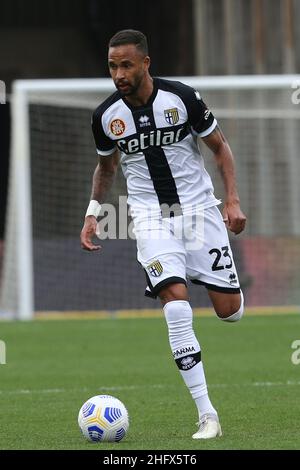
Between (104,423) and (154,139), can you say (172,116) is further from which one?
(104,423)

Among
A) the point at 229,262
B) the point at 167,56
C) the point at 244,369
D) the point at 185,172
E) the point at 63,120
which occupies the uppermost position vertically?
the point at 167,56

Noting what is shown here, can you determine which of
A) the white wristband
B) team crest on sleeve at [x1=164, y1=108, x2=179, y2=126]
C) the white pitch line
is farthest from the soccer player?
the white pitch line

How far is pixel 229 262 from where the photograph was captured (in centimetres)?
782

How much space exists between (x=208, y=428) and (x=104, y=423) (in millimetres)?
608

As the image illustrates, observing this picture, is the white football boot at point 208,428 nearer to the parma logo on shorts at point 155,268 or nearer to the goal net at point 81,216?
the parma logo on shorts at point 155,268

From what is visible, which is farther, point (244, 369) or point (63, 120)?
point (63, 120)

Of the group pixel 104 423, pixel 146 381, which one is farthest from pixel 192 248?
pixel 146 381

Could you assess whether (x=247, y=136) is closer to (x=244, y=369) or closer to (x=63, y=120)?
(x=63, y=120)

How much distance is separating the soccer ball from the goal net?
32.8ft

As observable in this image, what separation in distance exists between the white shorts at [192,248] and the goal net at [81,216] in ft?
31.4

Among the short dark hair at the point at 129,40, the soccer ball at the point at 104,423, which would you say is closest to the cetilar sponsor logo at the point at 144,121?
the short dark hair at the point at 129,40

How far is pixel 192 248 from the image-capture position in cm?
775
